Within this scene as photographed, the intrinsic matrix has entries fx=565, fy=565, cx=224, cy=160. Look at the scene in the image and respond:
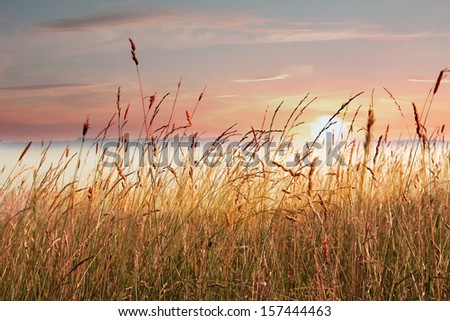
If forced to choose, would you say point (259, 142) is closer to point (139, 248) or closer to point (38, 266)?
point (139, 248)

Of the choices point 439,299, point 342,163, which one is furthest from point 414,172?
point 439,299

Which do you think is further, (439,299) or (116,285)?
(116,285)

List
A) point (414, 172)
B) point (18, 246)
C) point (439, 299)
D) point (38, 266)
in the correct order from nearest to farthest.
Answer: point (439, 299) → point (38, 266) → point (18, 246) → point (414, 172)

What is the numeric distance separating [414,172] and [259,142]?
1020 mm

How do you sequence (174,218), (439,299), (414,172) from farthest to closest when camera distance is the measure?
(414,172) < (174,218) < (439,299)

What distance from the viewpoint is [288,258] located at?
122 inches

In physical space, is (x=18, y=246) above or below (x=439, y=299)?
above

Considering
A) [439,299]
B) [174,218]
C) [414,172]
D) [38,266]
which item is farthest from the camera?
[414,172]
